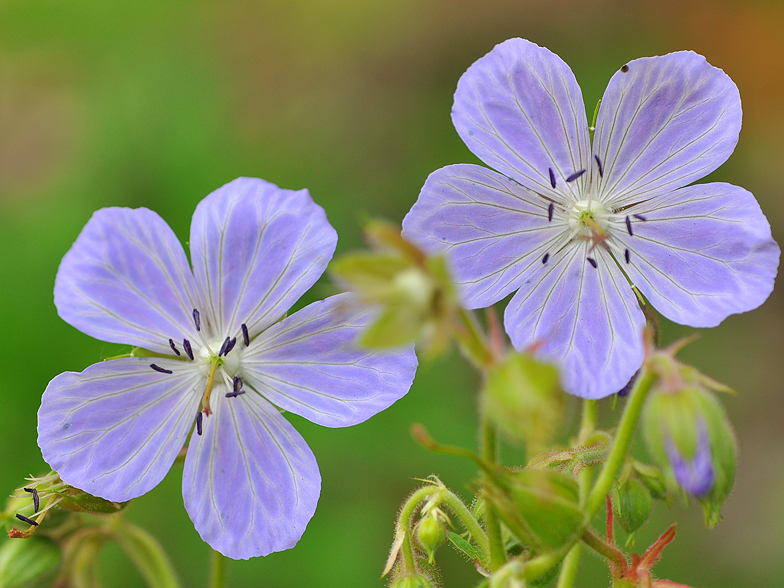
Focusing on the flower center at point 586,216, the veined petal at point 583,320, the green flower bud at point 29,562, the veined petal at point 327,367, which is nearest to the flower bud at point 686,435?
the veined petal at point 583,320

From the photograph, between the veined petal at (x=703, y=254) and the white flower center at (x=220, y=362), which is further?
the white flower center at (x=220, y=362)

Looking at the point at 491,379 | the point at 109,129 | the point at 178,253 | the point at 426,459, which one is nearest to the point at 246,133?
the point at 109,129

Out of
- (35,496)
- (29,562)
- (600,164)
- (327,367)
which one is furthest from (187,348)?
(600,164)

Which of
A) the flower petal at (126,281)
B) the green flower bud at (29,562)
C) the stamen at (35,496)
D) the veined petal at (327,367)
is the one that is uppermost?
the flower petal at (126,281)

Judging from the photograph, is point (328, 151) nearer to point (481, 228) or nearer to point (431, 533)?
point (481, 228)

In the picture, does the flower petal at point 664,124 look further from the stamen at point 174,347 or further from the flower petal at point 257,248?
the stamen at point 174,347

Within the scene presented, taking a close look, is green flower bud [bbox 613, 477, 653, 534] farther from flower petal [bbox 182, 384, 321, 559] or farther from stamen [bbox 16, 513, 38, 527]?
stamen [bbox 16, 513, 38, 527]

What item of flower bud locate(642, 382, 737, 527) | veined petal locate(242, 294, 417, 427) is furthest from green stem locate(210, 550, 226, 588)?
flower bud locate(642, 382, 737, 527)
